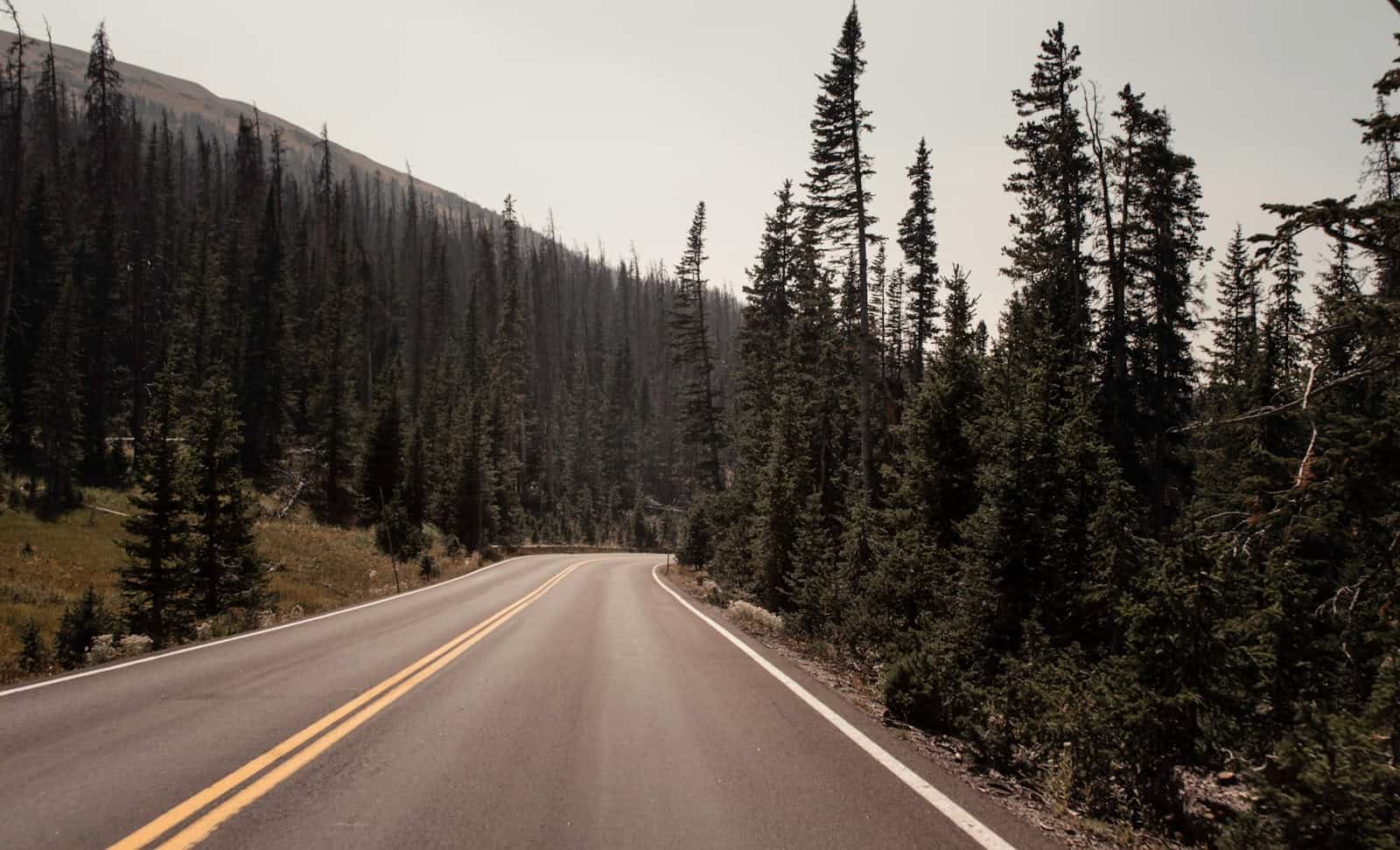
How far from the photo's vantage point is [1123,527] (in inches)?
316

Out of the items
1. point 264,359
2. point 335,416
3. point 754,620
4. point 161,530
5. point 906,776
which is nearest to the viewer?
point 906,776

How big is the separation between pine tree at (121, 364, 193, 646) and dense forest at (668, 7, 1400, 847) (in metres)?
17.2

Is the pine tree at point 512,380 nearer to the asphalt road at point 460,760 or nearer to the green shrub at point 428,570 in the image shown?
the green shrub at point 428,570

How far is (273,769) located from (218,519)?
817 inches

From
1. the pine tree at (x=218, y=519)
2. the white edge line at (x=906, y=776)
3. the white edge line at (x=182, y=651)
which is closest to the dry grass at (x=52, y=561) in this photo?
the pine tree at (x=218, y=519)

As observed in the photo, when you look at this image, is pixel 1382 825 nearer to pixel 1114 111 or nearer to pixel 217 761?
pixel 217 761

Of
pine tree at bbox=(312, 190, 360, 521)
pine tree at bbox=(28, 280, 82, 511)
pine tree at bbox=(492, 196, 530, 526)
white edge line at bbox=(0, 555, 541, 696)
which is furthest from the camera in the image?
pine tree at bbox=(492, 196, 530, 526)

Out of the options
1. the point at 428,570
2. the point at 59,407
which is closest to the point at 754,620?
the point at 428,570

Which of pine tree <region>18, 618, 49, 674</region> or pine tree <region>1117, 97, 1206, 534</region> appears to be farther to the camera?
pine tree <region>1117, 97, 1206, 534</region>

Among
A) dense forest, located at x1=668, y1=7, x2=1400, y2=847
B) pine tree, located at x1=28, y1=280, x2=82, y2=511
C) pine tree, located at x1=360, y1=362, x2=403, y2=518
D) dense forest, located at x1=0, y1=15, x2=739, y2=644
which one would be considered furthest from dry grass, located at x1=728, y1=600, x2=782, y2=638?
pine tree, located at x1=28, y1=280, x2=82, y2=511

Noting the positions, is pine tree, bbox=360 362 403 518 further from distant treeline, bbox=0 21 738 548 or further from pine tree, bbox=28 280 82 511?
pine tree, bbox=28 280 82 511

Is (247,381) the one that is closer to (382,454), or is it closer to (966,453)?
(382,454)

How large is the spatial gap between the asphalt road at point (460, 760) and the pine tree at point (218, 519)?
1392 cm

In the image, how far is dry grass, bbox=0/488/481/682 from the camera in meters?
22.3
